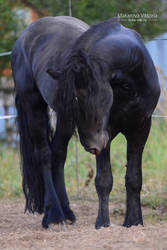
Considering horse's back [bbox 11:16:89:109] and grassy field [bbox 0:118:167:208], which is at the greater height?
horse's back [bbox 11:16:89:109]

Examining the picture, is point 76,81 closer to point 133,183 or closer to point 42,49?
point 133,183

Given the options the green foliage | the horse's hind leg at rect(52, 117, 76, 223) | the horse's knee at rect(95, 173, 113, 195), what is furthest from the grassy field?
the green foliage

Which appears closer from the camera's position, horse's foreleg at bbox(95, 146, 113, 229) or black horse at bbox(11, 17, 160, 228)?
black horse at bbox(11, 17, 160, 228)

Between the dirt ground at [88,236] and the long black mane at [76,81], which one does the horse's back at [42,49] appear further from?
the dirt ground at [88,236]

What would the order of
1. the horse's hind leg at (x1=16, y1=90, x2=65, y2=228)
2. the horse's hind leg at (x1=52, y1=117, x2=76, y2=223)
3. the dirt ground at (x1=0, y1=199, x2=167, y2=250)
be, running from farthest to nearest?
the horse's hind leg at (x1=52, y1=117, x2=76, y2=223) → the horse's hind leg at (x1=16, y1=90, x2=65, y2=228) → the dirt ground at (x1=0, y1=199, x2=167, y2=250)

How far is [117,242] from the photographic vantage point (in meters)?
3.54

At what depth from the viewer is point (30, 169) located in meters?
5.38

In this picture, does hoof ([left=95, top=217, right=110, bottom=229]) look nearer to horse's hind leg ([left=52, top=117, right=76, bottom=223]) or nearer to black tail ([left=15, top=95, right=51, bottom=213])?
horse's hind leg ([left=52, top=117, right=76, bottom=223])

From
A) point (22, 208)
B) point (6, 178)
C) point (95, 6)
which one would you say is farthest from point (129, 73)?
point (95, 6)

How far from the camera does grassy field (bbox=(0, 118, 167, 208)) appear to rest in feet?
21.8

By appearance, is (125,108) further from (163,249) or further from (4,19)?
(4,19)

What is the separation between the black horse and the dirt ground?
0.22 meters

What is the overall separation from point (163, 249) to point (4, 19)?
8.31 m

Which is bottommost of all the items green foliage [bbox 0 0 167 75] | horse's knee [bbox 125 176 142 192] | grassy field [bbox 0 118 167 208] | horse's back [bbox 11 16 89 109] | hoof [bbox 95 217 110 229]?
grassy field [bbox 0 118 167 208]
